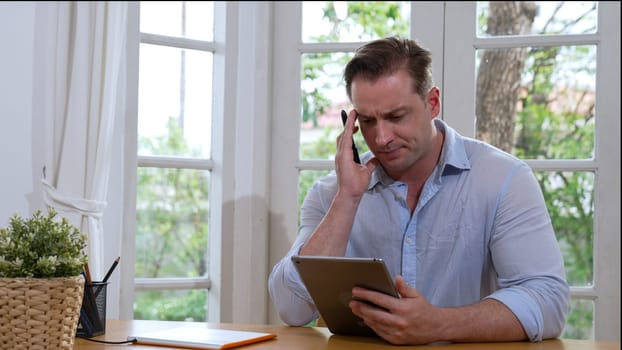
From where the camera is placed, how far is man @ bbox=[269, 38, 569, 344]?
2.09m

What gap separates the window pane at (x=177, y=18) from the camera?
3.32 metres

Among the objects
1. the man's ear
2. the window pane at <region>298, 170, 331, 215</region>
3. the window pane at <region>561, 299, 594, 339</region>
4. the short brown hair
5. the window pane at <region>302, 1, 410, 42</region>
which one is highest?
the window pane at <region>302, 1, 410, 42</region>

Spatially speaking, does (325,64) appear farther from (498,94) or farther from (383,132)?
(383,132)

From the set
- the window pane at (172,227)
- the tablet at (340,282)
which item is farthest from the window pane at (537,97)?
the window pane at (172,227)

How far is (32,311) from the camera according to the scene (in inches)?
61.0

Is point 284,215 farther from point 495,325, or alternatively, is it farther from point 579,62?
point 495,325

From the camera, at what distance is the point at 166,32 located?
3344 millimetres

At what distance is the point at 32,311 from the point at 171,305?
4.42 metres

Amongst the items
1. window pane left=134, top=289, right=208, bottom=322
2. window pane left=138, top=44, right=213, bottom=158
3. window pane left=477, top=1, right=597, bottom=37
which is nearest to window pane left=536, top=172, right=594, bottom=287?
window pane left=477, top=1, right=597, bottom=37

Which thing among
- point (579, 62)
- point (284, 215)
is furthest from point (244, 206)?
point (579, 62)

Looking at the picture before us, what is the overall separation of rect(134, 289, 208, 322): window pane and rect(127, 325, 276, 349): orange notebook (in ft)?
12.8

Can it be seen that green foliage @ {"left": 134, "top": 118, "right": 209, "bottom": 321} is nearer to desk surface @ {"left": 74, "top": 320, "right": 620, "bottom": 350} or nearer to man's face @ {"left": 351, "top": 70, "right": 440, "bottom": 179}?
man's face @ {"left": 351, "top": 70, "right": 440, "bottom": 179}

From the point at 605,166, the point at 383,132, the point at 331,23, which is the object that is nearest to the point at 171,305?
the point at 331,23

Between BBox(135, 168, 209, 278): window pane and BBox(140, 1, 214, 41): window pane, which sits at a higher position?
BBox(140, 1, 214, 41): window pane
